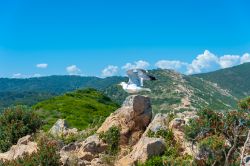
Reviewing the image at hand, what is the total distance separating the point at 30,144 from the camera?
103 feet

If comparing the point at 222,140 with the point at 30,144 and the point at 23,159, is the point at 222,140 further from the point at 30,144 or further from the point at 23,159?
the point at 30,144

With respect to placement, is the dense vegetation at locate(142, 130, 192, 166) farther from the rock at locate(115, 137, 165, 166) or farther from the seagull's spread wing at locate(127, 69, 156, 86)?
the seagull's spread wing at locate(127, 69, 156, 86)

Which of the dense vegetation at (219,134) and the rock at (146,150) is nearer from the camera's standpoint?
the dense vegetation at (219,134)

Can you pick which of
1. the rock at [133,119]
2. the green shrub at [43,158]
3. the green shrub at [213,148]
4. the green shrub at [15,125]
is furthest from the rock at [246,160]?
the green shrub at [15,125]

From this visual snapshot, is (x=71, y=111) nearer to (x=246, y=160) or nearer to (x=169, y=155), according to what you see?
(x=169, y=155)

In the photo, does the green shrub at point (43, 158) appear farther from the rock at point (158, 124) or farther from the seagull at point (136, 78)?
the rock at point (158, 124)

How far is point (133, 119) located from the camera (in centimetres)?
3142

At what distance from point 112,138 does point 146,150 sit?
13.8 feet

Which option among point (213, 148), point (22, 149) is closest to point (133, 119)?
point (22, 149)

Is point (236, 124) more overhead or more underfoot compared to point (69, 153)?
more overhead

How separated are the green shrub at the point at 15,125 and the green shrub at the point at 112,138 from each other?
9.66 m

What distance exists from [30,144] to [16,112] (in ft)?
25.8

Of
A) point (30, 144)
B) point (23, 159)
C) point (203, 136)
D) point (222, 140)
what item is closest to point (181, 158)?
point (203, 136)

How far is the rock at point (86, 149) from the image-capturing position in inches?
1124
